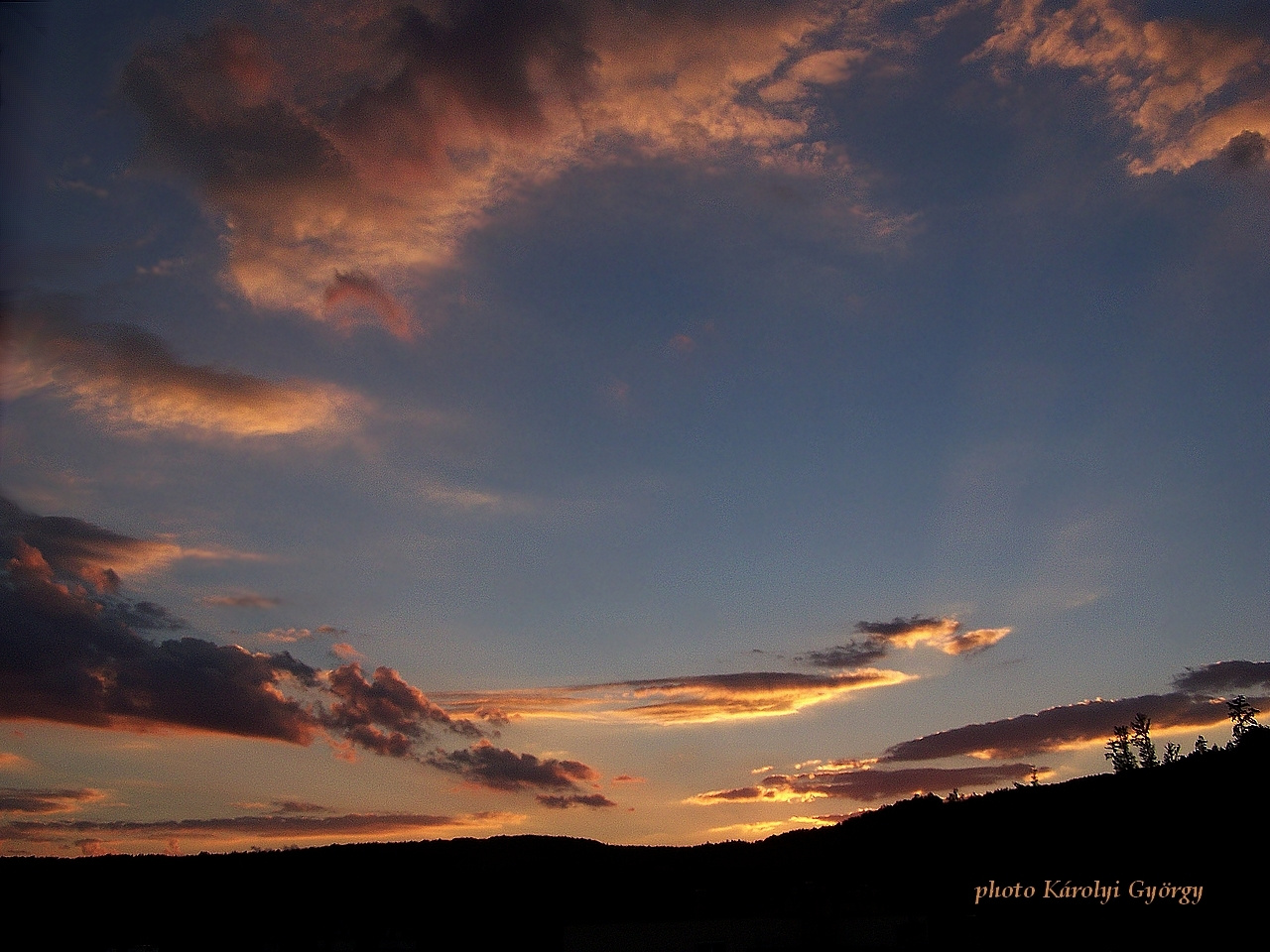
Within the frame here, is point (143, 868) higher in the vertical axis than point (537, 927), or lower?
higher

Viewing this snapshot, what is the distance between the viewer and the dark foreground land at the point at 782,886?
181 ft

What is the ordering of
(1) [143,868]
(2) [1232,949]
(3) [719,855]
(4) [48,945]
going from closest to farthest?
(2) [1232,949], (4) [48,945], (1) [143,868], (3) [719,855]

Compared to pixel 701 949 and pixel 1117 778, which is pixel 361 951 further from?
pixel 1117 778

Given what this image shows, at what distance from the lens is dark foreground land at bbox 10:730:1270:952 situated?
5503cm

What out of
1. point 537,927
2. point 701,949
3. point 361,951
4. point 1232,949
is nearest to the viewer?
point 701,949

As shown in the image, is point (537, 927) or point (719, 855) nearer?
point (537, 927)

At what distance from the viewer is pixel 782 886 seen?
11806 cm

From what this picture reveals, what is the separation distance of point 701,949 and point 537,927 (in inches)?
2744

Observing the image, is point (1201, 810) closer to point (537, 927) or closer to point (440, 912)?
point (537, 927)

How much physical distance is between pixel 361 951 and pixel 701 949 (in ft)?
67.3

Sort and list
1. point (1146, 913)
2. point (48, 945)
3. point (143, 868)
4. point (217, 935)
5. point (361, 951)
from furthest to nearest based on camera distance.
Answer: point (143, 868) < point (217, 935) < point (48, 945) < point (1146, 913) < point (361, 951)

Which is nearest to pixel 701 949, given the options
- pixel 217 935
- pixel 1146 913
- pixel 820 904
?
pixel 820 904

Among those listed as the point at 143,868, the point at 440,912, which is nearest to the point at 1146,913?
the point at 440,912

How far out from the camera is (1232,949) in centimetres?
6662
